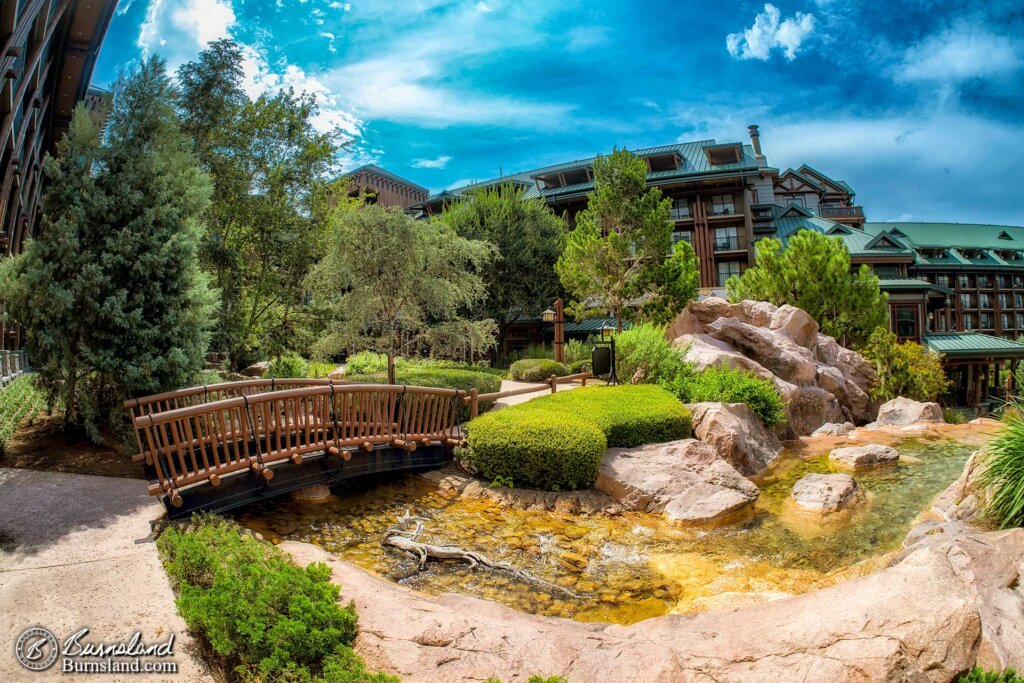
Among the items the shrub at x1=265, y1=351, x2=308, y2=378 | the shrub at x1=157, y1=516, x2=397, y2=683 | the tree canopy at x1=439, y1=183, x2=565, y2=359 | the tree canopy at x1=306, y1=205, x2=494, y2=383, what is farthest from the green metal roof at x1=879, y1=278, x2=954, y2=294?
the shrub at x1=157, y1=516, x2=397, y2=683

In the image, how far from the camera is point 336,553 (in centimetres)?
771

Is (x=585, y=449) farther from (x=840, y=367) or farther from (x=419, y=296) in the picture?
(x=840, y=367)

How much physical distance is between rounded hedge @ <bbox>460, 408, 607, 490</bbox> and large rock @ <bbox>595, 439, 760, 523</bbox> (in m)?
0.52

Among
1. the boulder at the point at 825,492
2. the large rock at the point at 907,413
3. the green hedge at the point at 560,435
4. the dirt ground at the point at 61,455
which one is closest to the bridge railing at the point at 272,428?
the dirt ground at the point at 61,455

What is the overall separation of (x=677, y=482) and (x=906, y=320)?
32.9 meters

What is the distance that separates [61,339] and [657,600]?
9.94 metres

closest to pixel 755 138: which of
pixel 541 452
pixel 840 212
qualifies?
pixel 840 212

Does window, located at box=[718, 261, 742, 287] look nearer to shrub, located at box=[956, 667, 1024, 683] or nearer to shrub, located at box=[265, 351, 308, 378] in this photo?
shrub, located at box=[265, 351, 308, 378]

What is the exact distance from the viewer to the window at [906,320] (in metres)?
35.0

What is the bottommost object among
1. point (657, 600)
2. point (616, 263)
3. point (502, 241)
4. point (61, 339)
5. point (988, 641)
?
point (657, 600)

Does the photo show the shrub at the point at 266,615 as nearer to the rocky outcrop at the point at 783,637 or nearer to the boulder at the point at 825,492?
the rocky outcrop at the point at 783,637

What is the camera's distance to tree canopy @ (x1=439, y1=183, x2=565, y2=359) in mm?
29312

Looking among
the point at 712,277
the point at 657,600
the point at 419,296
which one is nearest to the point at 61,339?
the point at 419,296

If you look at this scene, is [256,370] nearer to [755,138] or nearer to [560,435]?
[560,435]
